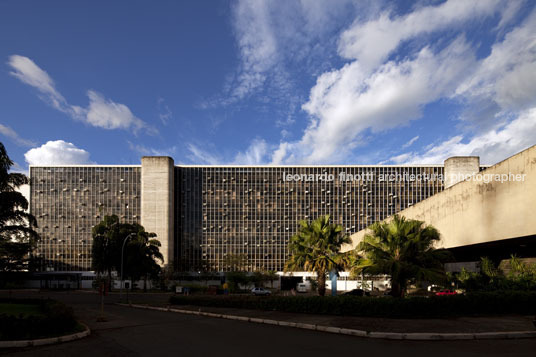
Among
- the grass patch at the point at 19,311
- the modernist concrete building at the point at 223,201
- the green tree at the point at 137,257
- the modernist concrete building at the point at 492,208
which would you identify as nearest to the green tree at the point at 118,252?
the green tree at the point at 137,257

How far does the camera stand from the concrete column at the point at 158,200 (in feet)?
323

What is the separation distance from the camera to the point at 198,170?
106250 millimetres

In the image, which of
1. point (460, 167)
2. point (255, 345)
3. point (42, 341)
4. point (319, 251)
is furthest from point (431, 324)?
point (460, 167)

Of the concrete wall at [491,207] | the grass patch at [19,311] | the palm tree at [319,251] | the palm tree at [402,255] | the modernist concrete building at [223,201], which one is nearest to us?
the concrete wall at [491,207]

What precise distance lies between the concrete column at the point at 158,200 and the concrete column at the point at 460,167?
73.6 metres

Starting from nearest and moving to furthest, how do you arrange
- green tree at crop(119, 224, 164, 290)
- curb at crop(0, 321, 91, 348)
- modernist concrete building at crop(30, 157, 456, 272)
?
1. curb at crop(0, 321, 91, 348)
2. green tree at crop(119, 224, 164, 290)
3. modernist concrete building at crop(30, 157, 456, 272)

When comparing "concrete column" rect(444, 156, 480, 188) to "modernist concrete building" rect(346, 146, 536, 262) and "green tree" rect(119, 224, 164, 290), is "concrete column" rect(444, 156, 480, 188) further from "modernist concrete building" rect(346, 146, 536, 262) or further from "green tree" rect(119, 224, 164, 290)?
"modernist concrete building" rect(346, 146, 536, 262)

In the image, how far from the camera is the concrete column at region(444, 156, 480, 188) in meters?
97.1

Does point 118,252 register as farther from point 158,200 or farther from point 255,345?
point 255,345

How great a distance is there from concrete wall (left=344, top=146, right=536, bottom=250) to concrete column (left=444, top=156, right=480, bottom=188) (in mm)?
78806

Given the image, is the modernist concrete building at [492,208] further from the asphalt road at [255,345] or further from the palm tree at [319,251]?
the palm tree at [319,251]

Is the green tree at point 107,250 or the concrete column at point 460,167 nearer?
the green tree at point 107,250

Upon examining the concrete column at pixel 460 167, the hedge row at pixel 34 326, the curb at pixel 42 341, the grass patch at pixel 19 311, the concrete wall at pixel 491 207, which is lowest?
the grass patch at pixel 19 311

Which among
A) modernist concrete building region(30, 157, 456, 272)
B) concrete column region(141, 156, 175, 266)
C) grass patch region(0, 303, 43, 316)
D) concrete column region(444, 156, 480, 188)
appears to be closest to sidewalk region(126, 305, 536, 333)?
grass patch region(0, 303, 43, 316)
